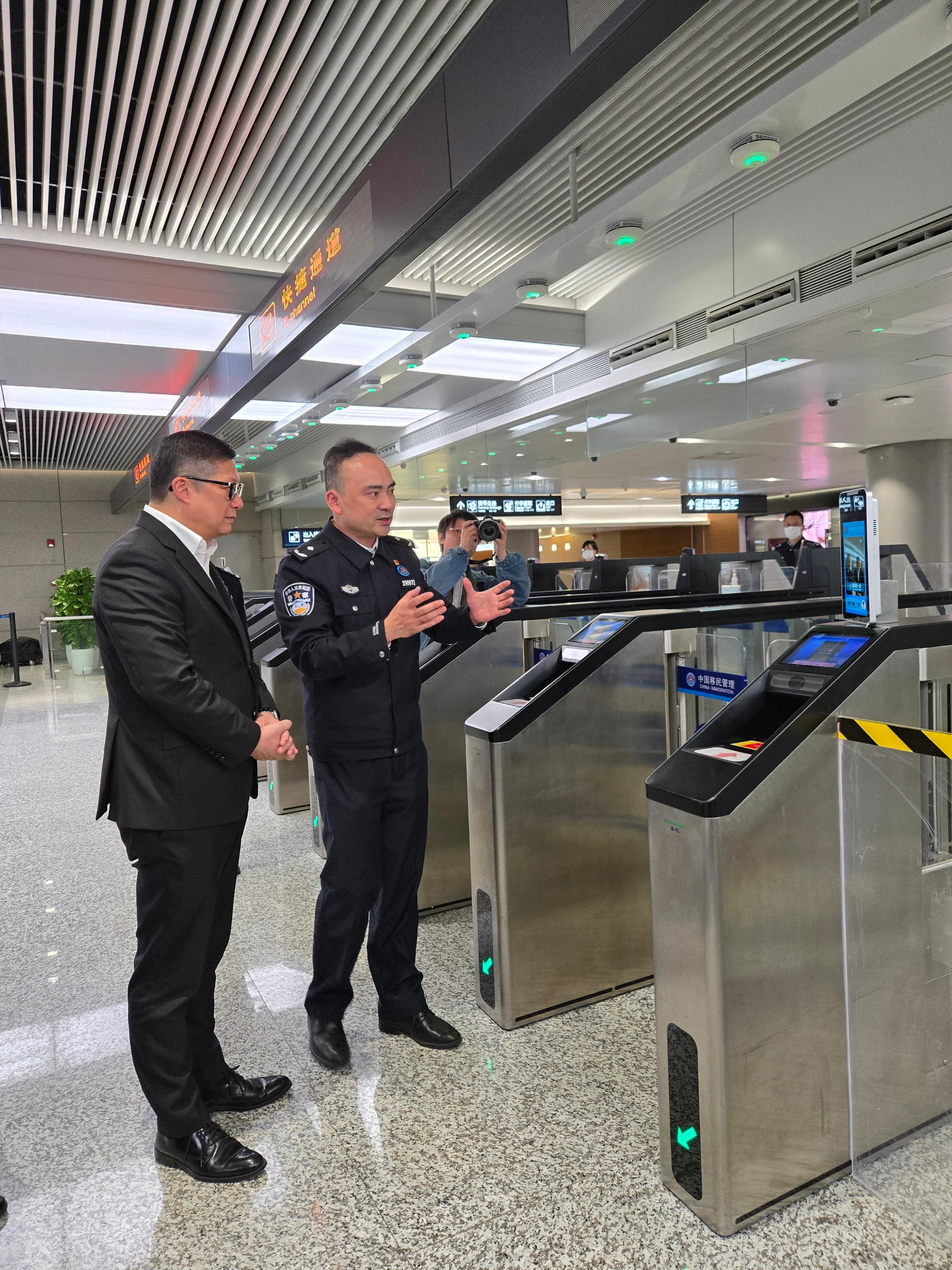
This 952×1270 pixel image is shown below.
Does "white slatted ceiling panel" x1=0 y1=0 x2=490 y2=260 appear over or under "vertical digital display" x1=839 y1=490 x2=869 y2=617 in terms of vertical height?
over

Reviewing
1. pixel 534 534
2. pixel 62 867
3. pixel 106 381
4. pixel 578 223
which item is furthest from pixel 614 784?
pixel 534 534

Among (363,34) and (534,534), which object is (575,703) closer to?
(363,34)

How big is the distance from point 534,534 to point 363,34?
18.3 m

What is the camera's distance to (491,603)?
2365mm

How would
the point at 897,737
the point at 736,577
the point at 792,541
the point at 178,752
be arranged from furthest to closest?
the point at 792,541
the point at 736,577
the point at 178,752
the point at 897,737

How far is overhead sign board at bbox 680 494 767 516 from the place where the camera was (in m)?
15.4

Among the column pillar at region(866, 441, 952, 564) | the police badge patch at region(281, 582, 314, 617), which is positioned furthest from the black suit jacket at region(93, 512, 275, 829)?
the column pillar at region(866, 441, 952, 564)

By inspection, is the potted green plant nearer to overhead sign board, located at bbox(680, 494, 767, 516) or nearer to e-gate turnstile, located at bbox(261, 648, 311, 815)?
e-gate turnstile, located at bbox(261, 648, 311, 815)

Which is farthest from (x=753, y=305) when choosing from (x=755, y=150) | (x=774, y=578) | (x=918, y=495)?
(x=918, y=495)

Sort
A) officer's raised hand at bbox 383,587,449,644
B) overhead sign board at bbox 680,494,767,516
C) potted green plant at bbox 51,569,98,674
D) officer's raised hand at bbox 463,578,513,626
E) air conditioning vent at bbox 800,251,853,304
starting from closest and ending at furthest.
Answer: officer's raised hand at bbox 383,587,449,644 < officer's raised hand at bbox 463,578,513,626 < air conditioning vent at bbox 800,251,853,304 < potted green plant at bbox 51,569,98,674 < overhead sign board at bbox 680,494,767,516

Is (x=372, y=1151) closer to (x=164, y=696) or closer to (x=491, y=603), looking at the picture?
(x=164, y=696)

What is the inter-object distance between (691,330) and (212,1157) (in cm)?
616

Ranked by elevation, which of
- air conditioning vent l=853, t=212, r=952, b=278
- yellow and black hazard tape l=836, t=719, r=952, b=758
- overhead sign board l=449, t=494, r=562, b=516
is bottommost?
yellow and black hazard tape l=836, t=719, r=952, b=758

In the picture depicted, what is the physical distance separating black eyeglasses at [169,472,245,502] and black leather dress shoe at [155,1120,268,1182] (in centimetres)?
137
